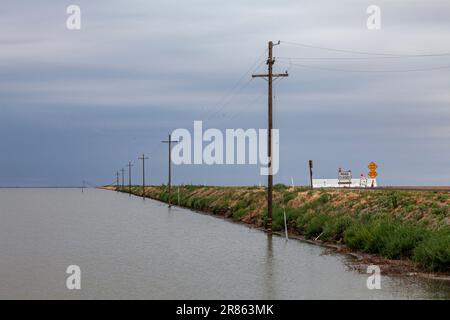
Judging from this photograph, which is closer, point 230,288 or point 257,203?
point 230,288

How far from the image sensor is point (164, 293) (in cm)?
1584

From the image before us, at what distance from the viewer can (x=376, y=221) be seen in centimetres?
2505

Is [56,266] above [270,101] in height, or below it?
below

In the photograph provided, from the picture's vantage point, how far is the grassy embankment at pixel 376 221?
2012cm

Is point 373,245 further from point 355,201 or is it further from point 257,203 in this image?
point 257,203

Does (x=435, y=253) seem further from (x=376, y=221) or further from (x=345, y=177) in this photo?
(x=345, y=177)

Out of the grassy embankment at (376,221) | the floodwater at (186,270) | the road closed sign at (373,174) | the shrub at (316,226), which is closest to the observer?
the floodwater at (186,270)

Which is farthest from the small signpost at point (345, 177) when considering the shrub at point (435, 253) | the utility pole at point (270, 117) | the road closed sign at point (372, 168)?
the shrub at point (435, 253)

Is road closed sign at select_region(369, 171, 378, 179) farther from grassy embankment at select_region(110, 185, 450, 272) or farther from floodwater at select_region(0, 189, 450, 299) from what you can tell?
floodwater at select_region(0, 189, 450, 299)

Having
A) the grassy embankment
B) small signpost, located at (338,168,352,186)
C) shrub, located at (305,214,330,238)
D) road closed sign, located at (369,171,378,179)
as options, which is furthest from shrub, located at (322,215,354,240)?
small signpost, located at (338,168,352,186)

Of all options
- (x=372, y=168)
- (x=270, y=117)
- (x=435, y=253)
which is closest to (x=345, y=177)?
(x=372, y=168)

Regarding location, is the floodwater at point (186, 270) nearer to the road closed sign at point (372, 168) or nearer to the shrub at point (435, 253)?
the shrub at point (435, 253)
